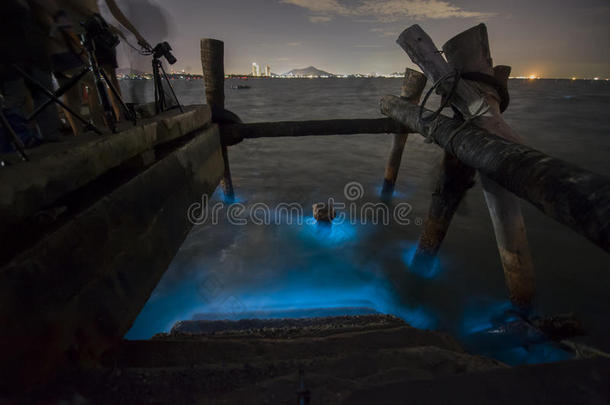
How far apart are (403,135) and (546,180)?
5709 millimetres

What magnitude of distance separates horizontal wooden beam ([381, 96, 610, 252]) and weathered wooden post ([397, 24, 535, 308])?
1.04ft

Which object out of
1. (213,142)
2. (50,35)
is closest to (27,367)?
(50,35)

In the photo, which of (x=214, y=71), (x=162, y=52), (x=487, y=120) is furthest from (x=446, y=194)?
(x=214, y=71)

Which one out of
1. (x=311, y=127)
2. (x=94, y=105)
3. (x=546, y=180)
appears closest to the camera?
(x=546, y=180)

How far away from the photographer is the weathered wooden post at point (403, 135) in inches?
239

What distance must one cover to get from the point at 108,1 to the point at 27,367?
13.4 feet

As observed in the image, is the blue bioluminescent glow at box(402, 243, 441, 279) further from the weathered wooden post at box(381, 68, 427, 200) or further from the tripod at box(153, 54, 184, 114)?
the tripod at box(153, 54, 184, 114)

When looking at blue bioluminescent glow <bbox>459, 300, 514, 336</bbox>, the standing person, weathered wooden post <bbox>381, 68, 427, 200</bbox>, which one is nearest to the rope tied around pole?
weathered wooden post <bbox>381, 68, 427, 200</bbox>

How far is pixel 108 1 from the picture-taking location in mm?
3467

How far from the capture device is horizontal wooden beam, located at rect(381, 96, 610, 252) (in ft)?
4.79

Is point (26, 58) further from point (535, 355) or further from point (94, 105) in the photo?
point (535, 355)

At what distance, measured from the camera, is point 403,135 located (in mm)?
7133

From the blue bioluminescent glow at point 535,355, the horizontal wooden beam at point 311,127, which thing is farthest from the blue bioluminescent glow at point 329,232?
the blue bioluminescent glow at point 535,355

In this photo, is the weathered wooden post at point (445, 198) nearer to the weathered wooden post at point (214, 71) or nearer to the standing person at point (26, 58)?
the weathered wooden post at point (214, 71)
